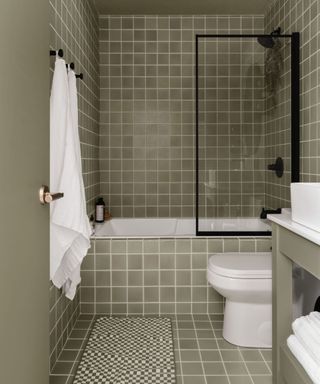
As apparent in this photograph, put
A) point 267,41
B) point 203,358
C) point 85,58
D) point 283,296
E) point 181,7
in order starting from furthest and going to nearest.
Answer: point 181,7 → point 85,58 → point 267,41 → point 203,358 → point 283,296

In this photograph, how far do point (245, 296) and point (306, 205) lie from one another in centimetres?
106

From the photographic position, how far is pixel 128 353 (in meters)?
2.47

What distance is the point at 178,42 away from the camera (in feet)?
13.8

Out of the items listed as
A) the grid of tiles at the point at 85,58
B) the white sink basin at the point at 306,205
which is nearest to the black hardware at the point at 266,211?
the grid of tiles at the point at 85,58

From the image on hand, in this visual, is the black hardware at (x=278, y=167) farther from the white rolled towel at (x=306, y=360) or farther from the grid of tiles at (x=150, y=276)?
the white rolled towel at (x=306, y=360)

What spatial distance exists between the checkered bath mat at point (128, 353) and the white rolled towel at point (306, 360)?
75 cm

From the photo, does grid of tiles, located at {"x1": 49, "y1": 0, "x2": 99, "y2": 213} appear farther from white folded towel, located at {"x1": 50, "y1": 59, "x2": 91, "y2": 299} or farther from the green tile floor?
the green tile floor

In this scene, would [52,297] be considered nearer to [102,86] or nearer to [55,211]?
[55,211]

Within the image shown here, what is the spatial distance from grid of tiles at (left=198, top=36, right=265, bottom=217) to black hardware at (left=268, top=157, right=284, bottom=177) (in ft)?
0.22

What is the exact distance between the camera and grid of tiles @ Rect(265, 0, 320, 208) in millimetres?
2842

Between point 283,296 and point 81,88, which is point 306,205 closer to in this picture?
point 283,296

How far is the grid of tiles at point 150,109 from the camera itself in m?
4.20

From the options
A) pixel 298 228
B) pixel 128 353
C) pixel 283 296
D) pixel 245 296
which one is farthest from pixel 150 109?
pixel 298 228

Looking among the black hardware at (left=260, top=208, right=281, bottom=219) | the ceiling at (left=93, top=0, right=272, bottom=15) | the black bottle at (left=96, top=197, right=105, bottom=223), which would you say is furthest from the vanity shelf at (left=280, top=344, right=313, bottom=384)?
the ceiling at (left=93, top=0, right=272, bottom=15)
